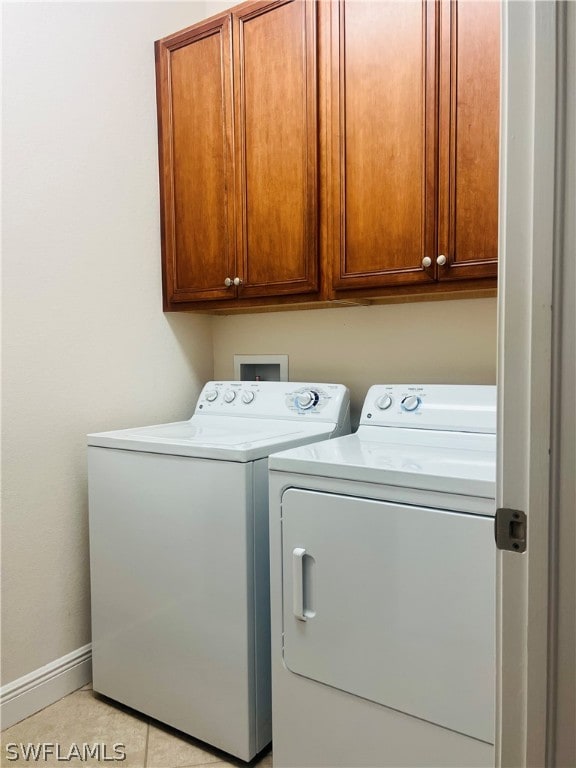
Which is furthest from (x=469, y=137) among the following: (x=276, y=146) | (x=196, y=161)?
(x=196, y=161)

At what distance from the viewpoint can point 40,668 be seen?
1.82m

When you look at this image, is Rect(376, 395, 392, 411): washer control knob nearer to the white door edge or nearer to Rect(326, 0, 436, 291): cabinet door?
Rect(326, 0, 436, 291): cabinet door

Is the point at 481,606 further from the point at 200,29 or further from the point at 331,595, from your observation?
the point at 200,29

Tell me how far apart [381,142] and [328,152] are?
0.60 feet

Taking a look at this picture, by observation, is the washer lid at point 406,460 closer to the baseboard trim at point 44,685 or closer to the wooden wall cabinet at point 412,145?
the wooden wall cabinet at point 412,145

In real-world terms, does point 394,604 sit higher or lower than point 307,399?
lower

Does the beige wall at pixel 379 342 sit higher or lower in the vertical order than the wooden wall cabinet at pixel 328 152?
lower

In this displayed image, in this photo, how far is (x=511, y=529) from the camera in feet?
2.36

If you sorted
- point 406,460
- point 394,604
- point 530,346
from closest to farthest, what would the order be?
point 530,346, point 394,604, point 406,460

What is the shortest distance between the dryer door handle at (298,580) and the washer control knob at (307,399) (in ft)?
2.16

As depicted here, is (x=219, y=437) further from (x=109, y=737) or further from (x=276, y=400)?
(x=109, y=737)

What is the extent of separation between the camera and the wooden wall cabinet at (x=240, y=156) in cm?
182

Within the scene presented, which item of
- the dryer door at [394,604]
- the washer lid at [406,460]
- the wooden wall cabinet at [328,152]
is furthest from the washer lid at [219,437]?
the wooden wall cabinet at [328,152]

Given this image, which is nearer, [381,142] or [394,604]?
[394,604]
